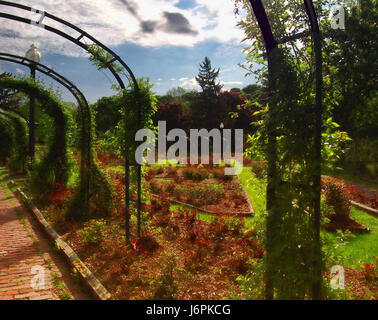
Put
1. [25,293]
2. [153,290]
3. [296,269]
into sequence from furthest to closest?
[25,293], [153,290], [296,269]

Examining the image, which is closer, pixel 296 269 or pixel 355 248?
pixel 296 269

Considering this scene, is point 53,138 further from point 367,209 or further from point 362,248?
point 367,209

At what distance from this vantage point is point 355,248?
5.08 metres

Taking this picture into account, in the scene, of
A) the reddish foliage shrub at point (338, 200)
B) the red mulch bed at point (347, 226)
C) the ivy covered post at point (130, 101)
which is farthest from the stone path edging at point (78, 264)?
the reddish foliage shrub at point (338, 200)

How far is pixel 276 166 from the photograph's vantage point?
2.79 metres

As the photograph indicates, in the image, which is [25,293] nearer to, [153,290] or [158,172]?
[153,290]

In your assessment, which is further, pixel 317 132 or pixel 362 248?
pixel 362 248

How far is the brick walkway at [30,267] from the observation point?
148 inches

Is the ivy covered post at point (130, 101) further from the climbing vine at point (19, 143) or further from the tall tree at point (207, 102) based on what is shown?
the tall tree at point (207, 102)

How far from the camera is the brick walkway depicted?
3.76 meters

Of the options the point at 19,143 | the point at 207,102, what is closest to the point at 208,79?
the point at 207,102

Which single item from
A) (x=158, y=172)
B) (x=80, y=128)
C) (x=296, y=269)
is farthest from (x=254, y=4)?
(x=158, y=172)

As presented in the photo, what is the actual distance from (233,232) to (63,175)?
5.94m

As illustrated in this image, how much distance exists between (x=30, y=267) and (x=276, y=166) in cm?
442
